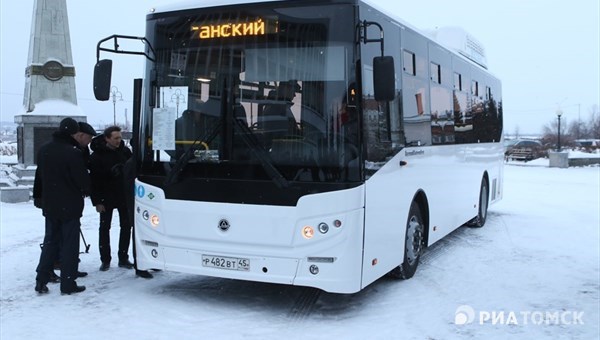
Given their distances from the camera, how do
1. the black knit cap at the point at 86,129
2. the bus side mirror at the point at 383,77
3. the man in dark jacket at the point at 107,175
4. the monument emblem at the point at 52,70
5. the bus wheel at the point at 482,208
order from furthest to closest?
the monument emblem at the point at 52,70 → the bus wheel at the point at 482,208 → the man in dark jacket at the point at 107,175 → the black knit cap at the point at 86,129 → the bus side mirror at the point at 383,77

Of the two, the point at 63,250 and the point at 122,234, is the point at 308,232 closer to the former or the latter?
the point at 63,250

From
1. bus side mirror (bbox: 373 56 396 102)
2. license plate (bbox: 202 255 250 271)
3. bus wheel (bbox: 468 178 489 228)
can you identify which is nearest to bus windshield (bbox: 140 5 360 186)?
bus side mirror (bbox: 373 56 396 102)

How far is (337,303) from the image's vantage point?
634 centimetres

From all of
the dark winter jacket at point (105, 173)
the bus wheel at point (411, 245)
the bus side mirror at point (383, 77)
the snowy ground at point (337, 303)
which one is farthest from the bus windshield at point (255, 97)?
the bus wheel at point (411, 245)

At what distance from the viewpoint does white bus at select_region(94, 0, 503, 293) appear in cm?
540

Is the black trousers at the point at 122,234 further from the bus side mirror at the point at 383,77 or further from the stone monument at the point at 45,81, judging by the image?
the stone monument at the point at 45,81

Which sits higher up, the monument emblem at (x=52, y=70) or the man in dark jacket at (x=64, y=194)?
the monument emblem at (x=52, y=70)

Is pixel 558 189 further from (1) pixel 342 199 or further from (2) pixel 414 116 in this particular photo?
(1) pixel 342 199

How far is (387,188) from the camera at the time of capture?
6.23 metres

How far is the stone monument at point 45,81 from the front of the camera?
633 inches

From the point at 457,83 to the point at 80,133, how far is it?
5935 mm

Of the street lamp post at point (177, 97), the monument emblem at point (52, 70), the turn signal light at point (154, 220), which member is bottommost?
the turn signal light at point (154, 220)

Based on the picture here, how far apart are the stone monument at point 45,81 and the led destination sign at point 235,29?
11666 mm

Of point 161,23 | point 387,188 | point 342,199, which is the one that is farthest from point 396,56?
point 161,23
